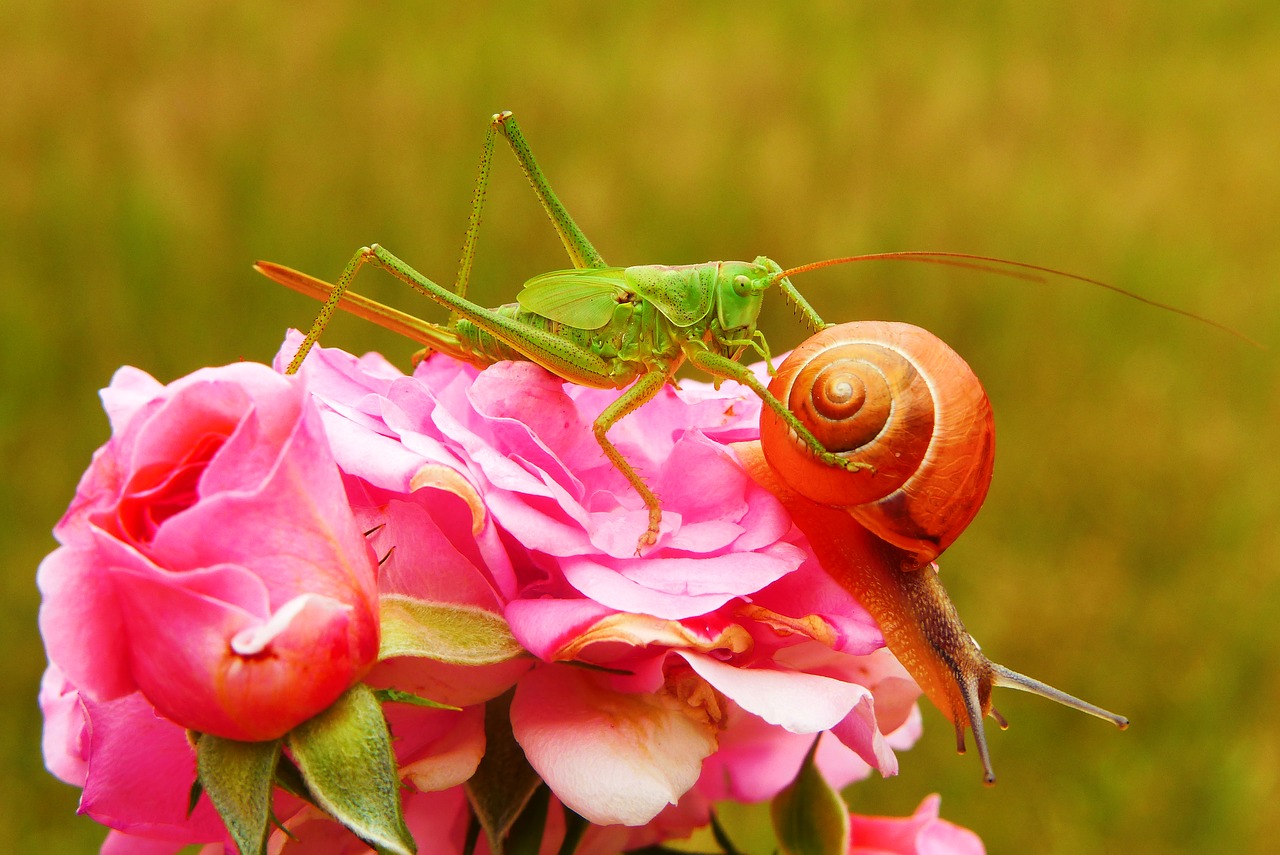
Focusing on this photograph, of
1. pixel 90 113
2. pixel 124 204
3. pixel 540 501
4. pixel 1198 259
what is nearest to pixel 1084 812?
pixel 1198 259

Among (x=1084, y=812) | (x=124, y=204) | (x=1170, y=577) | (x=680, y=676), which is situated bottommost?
(x=1084, y=812)

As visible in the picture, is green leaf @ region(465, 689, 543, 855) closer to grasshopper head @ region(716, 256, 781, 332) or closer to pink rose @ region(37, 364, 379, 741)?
pink rose @ region(37, 364, 379, 741)

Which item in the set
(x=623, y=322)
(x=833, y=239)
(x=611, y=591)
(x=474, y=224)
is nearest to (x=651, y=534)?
(x=611, y=591)

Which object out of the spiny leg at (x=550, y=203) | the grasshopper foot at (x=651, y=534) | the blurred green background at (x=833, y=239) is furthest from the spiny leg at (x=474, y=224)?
the blurred green background at (x=833, y=239)

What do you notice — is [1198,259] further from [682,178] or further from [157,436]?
[157,436]

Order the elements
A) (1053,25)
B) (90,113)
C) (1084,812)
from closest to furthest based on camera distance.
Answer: (1084,812)
(90,113)
(1053,25)

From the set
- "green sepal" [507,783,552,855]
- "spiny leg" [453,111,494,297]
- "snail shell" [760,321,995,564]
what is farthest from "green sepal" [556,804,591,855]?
"spiny leg" [453,111,494,297]
